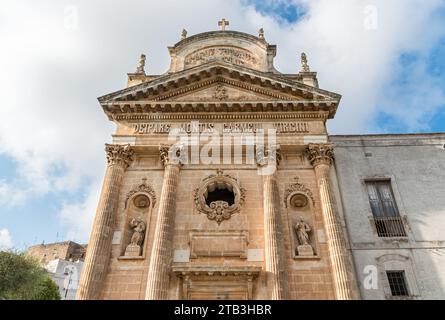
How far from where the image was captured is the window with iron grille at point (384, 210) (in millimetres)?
14883

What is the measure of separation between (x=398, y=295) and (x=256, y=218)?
6274 mm

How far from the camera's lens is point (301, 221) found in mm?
14977

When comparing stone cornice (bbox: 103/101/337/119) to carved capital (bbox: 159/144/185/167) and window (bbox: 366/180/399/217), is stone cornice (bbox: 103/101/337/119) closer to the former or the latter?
carved capital (bbox: 159/144/185/167)

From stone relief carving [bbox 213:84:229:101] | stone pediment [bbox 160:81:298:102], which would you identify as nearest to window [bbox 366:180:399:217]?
stone pediment [bbox 160:81:298:102]

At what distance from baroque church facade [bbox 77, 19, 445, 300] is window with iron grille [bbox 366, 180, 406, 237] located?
0.05 metres

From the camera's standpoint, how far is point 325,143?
1642 centimetres

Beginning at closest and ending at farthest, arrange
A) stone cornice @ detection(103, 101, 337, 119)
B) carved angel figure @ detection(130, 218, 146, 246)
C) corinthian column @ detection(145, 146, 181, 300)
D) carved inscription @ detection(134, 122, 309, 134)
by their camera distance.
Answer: corinthian column @ detection(145, 146, 181, 300) → carved angel figure @ detection(130, 218, 146, 246) → carved inscription @ detection(134, 122, 309, 134) → stone cornice @ detection(103, 101, 337, 119)

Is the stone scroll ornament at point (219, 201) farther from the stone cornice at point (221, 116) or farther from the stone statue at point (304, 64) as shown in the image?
the stone statue at point (304, 64)

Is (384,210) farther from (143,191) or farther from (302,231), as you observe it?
(143,191)

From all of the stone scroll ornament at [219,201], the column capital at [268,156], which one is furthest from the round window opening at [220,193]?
the column capital at [268,156]

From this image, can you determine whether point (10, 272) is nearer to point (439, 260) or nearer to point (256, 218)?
point (256, 218)

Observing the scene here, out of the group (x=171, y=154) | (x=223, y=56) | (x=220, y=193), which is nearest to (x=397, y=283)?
(x=220, y=193)

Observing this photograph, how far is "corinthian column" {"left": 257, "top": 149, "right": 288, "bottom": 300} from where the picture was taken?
42.3 ft

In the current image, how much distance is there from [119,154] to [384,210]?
12756 mm
